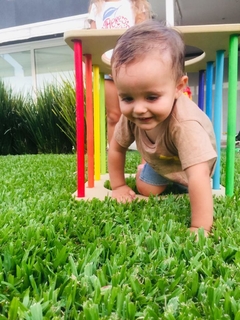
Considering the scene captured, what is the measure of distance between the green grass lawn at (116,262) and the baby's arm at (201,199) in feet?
0.14

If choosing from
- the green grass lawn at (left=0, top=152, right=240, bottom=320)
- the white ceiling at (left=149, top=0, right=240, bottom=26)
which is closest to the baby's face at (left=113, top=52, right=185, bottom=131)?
the green grass lawn at (left=0, top=152, right=240, bottom=320)

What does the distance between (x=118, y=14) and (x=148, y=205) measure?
149 cm

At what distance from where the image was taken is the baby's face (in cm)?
121

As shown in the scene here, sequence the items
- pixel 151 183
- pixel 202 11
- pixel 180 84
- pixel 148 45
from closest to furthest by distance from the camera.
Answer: pixel 148 45 < pixel 180 84 < pixel 151 183 < pixel 202 11

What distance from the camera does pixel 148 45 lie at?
122cm

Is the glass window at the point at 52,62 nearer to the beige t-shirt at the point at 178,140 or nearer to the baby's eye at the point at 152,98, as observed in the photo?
the beige t-shirt at the point at 178,140

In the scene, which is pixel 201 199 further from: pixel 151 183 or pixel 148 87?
pixel 151 183

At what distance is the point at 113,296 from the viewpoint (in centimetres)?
76

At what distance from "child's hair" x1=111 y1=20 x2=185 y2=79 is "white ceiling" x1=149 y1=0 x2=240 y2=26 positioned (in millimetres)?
5548

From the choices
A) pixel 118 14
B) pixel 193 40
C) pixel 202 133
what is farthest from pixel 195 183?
pixel 118 14

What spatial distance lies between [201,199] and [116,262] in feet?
1.49

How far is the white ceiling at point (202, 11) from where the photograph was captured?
6.54 m

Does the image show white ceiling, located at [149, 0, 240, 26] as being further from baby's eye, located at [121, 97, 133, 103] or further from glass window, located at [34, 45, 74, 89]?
baby's eye, located at [121, 97, 133, 103]

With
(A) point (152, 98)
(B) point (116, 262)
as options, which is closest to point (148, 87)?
(A) point (152, 98)
